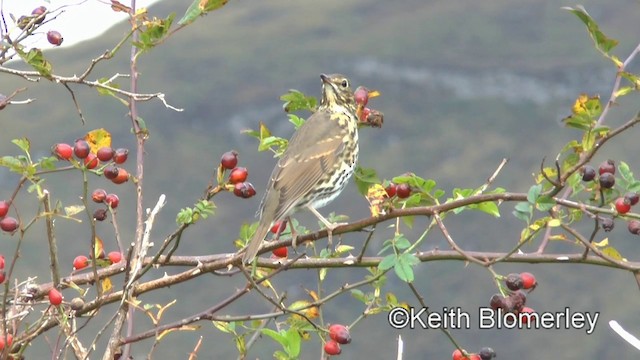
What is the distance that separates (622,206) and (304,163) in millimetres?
1414

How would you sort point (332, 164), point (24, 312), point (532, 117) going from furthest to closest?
1. point (532, 117)
2. point (332, 164)
3. point (24, 312)

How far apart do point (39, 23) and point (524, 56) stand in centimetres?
440

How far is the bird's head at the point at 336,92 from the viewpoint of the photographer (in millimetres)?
3914

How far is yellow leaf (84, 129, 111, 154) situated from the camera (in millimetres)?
2371

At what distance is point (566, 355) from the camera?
513cm

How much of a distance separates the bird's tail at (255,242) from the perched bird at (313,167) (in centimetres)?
24

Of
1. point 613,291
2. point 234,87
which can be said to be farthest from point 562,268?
point 234,87

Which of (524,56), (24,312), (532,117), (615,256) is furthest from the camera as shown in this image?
(524,56)

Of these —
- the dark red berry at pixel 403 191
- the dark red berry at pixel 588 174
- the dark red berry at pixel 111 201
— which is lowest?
the dark red berry at pixel 111 201

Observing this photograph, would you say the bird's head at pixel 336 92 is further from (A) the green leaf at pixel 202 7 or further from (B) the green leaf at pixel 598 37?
(B) the green leaf at pixel 598 37

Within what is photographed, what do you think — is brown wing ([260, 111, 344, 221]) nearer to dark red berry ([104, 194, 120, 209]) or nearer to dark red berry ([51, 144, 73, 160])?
dark red berry ([104, 194, 120, 209])

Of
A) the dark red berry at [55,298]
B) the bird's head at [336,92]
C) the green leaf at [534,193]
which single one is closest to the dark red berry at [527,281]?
the green leaf at [534,193]

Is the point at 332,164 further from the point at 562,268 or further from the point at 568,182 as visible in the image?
the point at 562,268

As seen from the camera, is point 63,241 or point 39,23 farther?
point 63,241
